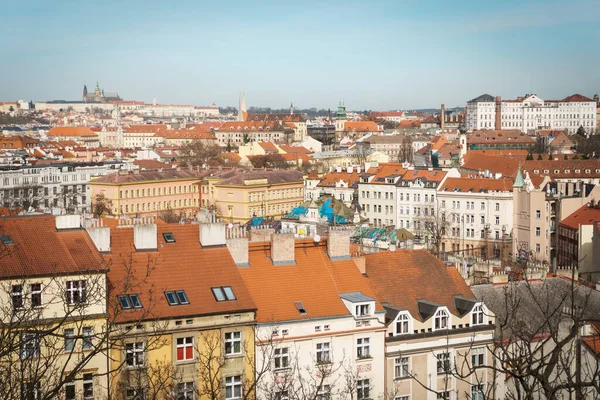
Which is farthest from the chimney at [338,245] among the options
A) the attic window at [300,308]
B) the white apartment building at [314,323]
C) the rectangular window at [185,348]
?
the rectangular window at [185,348]

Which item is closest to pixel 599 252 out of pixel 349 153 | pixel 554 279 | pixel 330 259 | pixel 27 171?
pixel 554 279

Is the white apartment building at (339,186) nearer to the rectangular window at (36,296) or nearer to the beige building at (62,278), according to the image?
the beige building at (62,278)

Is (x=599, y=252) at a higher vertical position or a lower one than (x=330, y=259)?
lower

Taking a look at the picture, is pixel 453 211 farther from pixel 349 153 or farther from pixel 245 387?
pixel 349 153

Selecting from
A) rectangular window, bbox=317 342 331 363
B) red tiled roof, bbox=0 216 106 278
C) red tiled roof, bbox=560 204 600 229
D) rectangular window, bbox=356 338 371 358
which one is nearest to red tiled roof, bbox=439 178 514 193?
red tiled roof, bbox=560 204 600 229

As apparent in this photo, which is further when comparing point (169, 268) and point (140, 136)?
point (140, 136)

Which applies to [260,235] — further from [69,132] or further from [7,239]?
[69,132]
